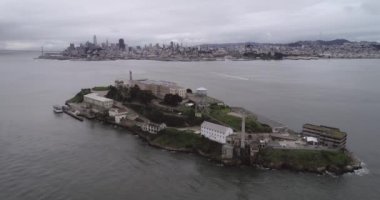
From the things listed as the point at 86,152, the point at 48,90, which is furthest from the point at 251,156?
the point at 48,90

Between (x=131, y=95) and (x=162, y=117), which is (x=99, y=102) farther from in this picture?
(x=162, y=117)

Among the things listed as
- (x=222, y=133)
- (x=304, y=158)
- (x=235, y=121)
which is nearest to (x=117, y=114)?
(x=235, y=121)

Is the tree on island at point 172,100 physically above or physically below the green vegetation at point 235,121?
above

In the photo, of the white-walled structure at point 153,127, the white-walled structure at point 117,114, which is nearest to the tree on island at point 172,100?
the white-walled structure at point 117,114

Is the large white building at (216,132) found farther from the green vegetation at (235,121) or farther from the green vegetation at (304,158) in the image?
the green vegetation at (304,158)

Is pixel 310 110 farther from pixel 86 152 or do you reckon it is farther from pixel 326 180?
pixel 86 152

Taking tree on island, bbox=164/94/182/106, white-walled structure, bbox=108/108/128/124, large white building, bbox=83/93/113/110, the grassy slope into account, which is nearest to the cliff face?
the grassy slope
